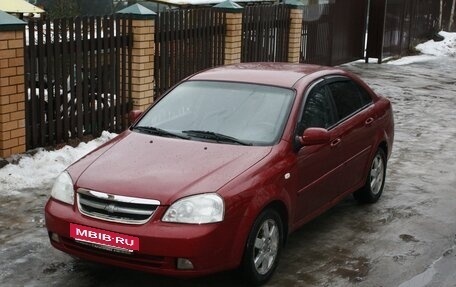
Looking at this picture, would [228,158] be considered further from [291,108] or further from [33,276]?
[33,276]

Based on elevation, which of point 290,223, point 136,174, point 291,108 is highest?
point 291,108

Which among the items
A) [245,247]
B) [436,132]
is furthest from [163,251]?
[436,132]

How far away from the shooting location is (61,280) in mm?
4949

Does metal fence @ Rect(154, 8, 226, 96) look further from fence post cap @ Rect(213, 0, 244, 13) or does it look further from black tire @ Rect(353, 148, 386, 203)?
black tire @ Rect(353, 148, 386, 203)

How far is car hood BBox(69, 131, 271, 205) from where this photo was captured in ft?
14.8

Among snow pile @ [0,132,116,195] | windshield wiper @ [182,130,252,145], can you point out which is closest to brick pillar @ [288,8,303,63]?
snow pile @ [0,132,116,195]

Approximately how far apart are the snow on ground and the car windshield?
588 inches

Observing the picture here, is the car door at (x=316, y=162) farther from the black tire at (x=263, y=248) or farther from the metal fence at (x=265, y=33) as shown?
the metal fence at (x=265, y=33)

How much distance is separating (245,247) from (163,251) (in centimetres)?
60

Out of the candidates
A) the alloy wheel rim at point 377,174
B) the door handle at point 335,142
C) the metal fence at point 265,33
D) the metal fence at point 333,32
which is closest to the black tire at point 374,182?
the alloy wheel rim at point 377,174

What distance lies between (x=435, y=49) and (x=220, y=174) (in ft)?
63.9

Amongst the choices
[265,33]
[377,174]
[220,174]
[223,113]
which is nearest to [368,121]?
[377,174]

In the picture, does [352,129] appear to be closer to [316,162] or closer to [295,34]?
[316,162]

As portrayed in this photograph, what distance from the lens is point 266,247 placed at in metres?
4.89
